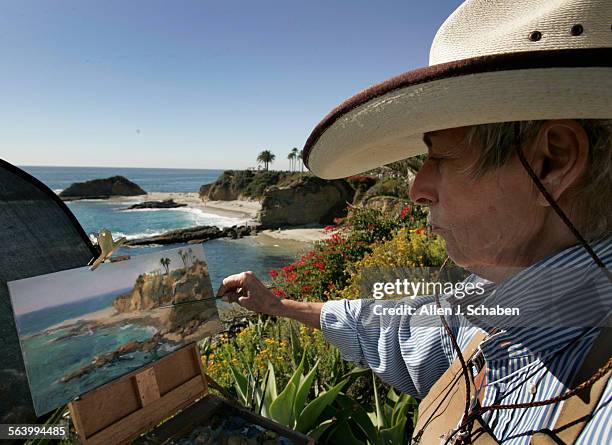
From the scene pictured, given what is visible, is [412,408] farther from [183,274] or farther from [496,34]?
[496,34]

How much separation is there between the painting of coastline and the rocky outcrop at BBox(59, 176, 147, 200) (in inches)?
3034

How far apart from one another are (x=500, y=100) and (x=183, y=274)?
4.49 ft

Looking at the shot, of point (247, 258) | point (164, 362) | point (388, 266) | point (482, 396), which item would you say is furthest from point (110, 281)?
point (247, 258)

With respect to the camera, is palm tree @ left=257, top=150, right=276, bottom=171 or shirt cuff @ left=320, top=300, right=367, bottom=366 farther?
palm tree @ left=257, top=150, right=276, bottom=171

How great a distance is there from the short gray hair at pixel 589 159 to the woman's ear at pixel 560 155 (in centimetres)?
1

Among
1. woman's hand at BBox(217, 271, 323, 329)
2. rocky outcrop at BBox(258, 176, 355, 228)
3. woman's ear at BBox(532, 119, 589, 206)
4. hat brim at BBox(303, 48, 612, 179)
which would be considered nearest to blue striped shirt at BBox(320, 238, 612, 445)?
woman's ear at BBox(532, 119, 589, 206)

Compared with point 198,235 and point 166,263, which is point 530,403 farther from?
point 198,235

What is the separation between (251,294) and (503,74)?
4.54ft

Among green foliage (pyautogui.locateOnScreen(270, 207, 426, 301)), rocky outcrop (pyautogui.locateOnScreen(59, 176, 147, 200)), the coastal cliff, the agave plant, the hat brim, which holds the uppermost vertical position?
rocky outcrop (pyautogui.locateOnScreen(59, 176, 147, 200))

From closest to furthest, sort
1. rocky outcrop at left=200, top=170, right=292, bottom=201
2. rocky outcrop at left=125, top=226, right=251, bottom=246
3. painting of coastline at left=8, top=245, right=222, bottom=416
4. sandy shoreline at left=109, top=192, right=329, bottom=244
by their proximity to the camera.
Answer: painting of coastline at left=8, top=245, right=222, bottom=416 → sandy shoreline at left=109, top=192, right=329, bottom=244 → rocky outcrop at left=125, top=226, right=251, bottom=246 → rocky outcrop at left=200, top=170, right=292, bottom=201

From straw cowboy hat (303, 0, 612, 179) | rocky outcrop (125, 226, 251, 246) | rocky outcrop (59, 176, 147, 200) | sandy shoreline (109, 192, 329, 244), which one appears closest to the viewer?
straw cowboy hat (303, 0, 612, 179)

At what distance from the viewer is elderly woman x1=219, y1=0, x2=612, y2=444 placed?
24.0 inches

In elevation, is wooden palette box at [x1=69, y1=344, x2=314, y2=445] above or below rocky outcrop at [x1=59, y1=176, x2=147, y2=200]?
below

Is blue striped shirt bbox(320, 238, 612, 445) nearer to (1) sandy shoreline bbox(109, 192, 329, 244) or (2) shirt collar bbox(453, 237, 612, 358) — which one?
(2) shirt collar bbox(453, 237, 612, 358)
